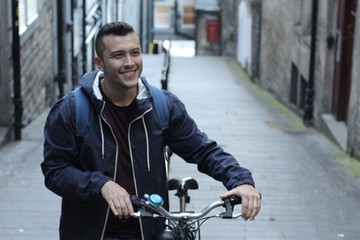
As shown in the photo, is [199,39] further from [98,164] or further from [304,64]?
[98,164]

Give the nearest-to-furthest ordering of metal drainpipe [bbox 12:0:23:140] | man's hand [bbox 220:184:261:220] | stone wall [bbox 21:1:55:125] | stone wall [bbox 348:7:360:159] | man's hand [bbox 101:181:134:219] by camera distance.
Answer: man's hand [bbox 101:181:134:219] → man's hand [bbox 220:184:261:220] → stone wall [bbox 348:7:360:159] → metal drainpipe [bbox 12:0:23:140] → stone wall [bbox 21:1:55:125]

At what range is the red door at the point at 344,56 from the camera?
10.7 meters

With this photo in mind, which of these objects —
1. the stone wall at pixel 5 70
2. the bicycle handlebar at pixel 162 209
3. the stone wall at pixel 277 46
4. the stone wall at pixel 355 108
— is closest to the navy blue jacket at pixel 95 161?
the bicycle handlebar at pixel 162 209

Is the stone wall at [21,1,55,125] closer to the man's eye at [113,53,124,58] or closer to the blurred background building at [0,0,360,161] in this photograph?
the blurred background building at [0,0,360,161]

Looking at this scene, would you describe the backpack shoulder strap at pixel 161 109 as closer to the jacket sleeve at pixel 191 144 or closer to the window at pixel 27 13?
the jacket sleeve at pixel 191 144

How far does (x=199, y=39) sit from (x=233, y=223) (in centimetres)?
2803

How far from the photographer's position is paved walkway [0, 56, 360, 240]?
641cm

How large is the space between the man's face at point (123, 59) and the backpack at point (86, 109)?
176 millimetres

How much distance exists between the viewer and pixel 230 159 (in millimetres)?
3502

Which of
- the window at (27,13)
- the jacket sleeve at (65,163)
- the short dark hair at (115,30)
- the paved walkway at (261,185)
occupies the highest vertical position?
the short dark hair at (115,30)

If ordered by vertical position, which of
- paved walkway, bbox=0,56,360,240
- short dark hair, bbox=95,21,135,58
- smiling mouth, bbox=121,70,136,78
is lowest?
paved walkway, bbox=0,56,360,240

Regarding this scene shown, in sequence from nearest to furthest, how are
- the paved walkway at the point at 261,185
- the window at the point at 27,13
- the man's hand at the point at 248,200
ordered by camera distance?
the man's hand at the point at 248,200 < the paved walkway at the point at 261,185 < the window at the point at 27,13

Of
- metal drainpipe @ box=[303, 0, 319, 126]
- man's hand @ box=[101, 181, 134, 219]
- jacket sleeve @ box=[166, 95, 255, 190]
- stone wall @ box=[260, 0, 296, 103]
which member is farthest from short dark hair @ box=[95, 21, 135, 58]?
stone wall @ box=[260, 0, 296, 103]

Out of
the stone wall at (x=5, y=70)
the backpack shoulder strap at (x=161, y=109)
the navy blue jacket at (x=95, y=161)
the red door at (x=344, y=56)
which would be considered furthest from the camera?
the red door at (x=344, y=56)
